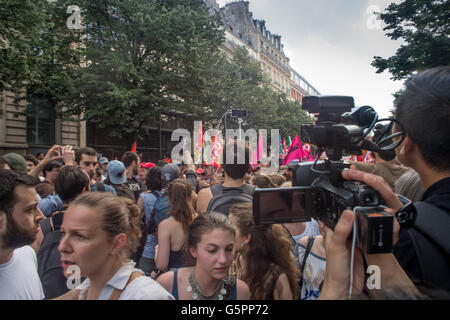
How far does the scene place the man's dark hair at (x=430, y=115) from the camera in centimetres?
123

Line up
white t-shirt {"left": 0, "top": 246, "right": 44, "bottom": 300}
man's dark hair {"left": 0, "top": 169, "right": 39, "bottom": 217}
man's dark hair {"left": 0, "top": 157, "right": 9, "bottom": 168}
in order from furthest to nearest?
man's dark hair {"left": 0, "top": 157, "right": 9, "bottom": 168} < man's dark hair {"left": 0, "top": 169, "right": 39, "bottom": 217} < white t-shirt {"left": 0, "top": 246, "right": 44, "bottom": 300}

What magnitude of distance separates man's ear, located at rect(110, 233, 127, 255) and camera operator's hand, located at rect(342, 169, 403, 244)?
1195mm

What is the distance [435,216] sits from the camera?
1112mm

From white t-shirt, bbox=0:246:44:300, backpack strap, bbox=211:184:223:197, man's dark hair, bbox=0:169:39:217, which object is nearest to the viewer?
white t-shirt, bbox=0:246:44:300

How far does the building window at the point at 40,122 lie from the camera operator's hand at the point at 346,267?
58.3ft

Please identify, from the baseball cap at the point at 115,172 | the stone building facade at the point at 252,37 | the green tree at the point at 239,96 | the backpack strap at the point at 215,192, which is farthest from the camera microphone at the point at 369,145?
the stone building facade at the point at 252,37

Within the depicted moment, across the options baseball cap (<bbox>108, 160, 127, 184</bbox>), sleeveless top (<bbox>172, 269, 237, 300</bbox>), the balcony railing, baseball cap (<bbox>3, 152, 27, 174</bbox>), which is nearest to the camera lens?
sleeveless top (<bbox>172, 269, 237, 300</bbox>)

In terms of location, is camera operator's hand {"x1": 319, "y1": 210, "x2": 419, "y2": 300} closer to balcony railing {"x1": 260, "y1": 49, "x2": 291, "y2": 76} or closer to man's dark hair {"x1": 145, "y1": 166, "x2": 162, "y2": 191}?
man's dark hair {"x1": 145, "y1": 166, "x2": 162, "y2": 191}

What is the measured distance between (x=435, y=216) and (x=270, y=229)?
1.25m

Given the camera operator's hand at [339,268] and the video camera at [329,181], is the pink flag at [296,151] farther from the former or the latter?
the camera operator's hand at [339,268]

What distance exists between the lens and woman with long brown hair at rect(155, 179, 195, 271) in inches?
125

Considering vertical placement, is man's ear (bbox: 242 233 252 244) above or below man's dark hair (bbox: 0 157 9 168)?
below

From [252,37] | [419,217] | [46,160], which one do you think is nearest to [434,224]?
[419,217]
